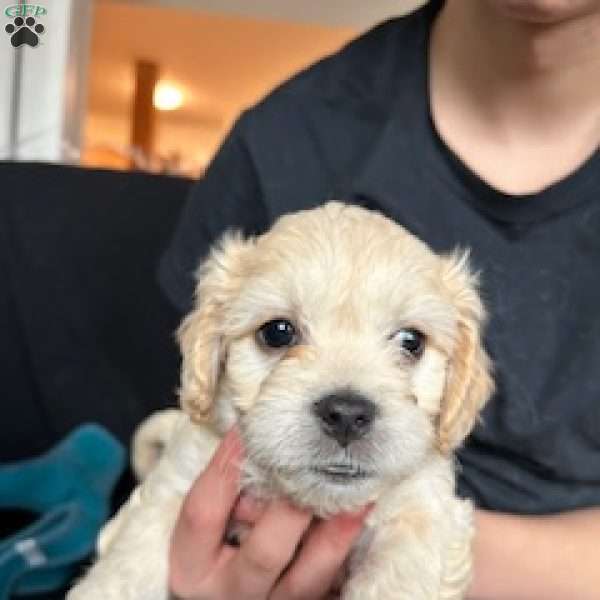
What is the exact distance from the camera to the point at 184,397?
1506 millimetres

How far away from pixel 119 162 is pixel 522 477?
525cm

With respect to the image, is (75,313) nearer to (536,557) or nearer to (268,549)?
(268,549)

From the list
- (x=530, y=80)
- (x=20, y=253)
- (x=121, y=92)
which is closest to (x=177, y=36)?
(x=121, y=92)

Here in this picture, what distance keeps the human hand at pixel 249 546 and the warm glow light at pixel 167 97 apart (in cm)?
496

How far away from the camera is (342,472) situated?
4.30 ft

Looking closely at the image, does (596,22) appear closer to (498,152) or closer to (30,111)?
(498,152)

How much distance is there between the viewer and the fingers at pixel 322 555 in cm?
144

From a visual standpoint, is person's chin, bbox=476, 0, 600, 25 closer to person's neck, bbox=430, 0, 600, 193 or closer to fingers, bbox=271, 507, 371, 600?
person's neck, bbox=430, 0, 600, 193

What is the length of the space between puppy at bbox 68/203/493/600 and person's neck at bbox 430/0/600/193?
0.31 metres

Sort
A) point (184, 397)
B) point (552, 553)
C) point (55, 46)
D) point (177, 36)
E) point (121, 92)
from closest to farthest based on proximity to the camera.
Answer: point (184, 397), point (552, 553), point (55, 46), point (177, 36), point (121, 92)

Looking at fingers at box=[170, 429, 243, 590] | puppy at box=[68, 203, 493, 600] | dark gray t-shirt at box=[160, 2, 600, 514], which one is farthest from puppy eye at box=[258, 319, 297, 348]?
dark gray t-shirt at box=[160, 2, 600, 514]

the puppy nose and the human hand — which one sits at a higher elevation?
the puppy nose

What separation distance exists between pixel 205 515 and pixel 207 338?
10.3 inches

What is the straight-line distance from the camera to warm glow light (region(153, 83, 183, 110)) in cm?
628
